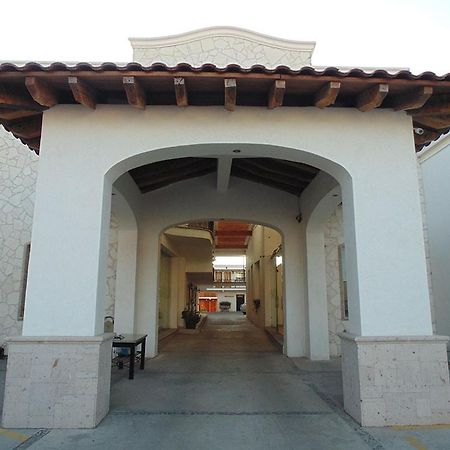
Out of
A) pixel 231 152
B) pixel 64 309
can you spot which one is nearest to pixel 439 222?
pixel 231 152

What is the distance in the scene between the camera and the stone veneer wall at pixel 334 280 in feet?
30.5

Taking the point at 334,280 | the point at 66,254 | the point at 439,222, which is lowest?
the point at 334,280

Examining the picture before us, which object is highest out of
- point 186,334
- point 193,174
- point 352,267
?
point 193,174

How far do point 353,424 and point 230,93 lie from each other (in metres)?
4.19

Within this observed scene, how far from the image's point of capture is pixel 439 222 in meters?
9.60

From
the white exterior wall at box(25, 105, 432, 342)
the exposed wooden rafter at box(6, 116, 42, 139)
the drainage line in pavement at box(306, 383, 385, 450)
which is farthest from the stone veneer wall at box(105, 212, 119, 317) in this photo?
the drainage line in pavement at box(306, 383, 385, 450)

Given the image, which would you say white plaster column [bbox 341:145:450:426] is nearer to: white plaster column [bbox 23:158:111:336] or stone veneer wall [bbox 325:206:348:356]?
white plaster column [bbox 23:158:111:336]

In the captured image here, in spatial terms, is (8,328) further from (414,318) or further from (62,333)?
(414,318)

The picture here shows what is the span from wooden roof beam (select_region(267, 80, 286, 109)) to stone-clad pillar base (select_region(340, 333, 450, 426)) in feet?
9.98

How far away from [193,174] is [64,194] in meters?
4.50

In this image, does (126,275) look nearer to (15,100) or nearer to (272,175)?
(272,175)

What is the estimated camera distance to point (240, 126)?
16.8 ft

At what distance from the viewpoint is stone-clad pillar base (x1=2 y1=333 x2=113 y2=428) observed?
14.2ft

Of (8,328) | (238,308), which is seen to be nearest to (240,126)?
(8,328)
